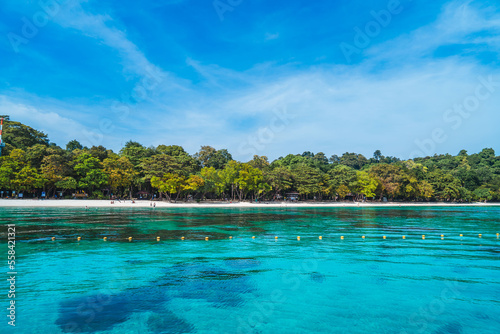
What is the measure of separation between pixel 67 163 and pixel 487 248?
71.2 metres

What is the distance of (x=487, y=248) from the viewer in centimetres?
2055

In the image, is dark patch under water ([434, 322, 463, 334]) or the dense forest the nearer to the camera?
dark patch under water ([434, 322, 463, 334])

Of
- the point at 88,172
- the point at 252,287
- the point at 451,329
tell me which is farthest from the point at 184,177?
the point at 451,329

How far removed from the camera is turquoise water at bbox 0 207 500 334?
29.5 feet

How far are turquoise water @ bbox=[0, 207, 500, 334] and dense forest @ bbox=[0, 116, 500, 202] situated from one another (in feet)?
150

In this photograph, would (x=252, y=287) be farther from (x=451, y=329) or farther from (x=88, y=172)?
(x=88, y=172)

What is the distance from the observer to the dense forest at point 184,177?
200 ft

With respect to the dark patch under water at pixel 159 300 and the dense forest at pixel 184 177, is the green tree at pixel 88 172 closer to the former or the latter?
the dense forest at pixel 184 177

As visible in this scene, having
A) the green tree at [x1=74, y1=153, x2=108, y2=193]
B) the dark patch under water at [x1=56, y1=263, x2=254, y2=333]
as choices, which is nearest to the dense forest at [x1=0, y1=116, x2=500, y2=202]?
the green tree at [x1=74, y1=153, x2=108, y2=193]

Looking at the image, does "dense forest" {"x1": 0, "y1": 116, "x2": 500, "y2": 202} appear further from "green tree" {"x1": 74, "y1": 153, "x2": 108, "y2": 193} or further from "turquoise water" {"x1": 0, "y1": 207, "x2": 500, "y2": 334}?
"turquoise water" {"x1": 0, "y1": 207, "x2": 500, "y2": 334}

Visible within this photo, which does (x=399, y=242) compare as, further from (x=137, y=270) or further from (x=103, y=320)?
(x=103, y=320)

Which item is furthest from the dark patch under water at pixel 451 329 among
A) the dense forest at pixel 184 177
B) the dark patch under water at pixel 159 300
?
the dense forest at pixel 184 177

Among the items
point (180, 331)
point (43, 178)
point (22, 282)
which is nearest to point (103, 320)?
point (180, 331)

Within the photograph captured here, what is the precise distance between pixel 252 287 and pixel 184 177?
5742 cm
